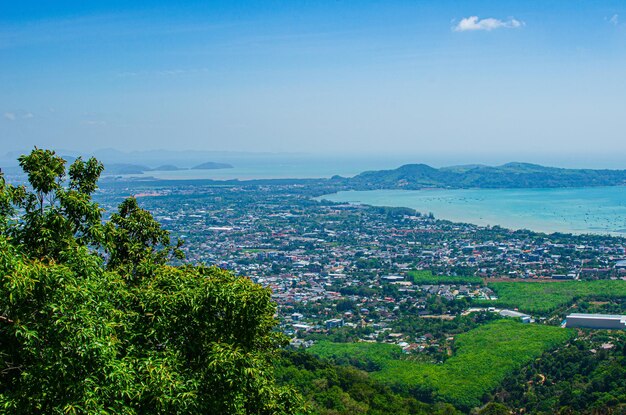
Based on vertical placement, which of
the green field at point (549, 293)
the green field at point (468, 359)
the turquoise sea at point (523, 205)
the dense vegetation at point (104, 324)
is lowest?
the green field at point (468, 359)

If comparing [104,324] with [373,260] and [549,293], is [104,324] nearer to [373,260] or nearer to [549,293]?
[549,293]

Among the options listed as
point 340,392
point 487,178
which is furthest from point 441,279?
point 487,178

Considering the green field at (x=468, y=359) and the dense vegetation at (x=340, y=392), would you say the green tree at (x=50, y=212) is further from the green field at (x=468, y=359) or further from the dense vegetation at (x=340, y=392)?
the green field at (x=468, y=359)

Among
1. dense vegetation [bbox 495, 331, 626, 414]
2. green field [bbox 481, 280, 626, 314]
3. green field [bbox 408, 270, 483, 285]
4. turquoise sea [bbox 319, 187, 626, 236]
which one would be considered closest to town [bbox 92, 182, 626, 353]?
green field [bbox 408, 270, 483, 285]

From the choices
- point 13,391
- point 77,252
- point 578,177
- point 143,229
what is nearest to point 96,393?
point 13,391

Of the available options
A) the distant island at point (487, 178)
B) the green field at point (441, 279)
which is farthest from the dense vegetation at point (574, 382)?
the distant island at point (487, 178)

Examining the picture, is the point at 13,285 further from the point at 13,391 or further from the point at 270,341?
the point at 270,341
